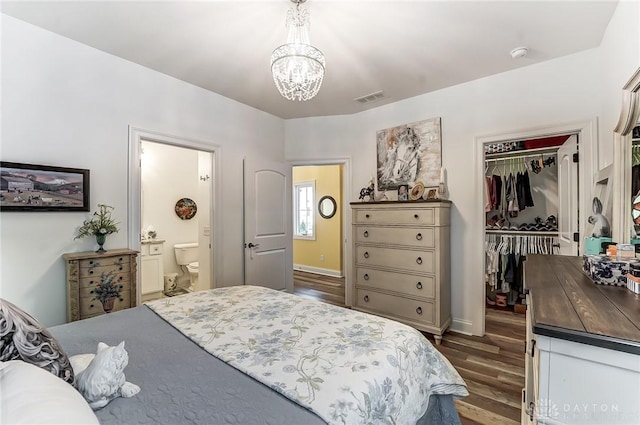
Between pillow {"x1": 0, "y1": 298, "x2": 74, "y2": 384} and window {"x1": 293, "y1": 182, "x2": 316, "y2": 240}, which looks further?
window {"x1": 293, "y1": 182, "x2": 316, "y2": 240}

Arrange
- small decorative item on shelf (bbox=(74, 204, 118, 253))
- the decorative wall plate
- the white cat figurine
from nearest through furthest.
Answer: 1. the white cat figurine
2. small decorative item on shelf (bbox=(74, 204, 118, 253))
3. the decorative wall plate

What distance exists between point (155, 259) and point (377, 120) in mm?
3687

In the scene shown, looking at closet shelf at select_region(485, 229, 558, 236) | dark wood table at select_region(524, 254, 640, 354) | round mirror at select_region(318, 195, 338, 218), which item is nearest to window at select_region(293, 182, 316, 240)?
round mirror at select_region(318, 195, 338, 218)

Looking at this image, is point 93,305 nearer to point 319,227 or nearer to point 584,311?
point 584,311

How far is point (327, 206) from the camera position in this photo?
6074 millimetres

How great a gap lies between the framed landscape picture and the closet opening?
169 inches

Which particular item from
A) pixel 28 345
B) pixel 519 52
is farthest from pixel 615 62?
pixel 28 345

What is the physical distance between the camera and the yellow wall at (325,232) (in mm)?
5891

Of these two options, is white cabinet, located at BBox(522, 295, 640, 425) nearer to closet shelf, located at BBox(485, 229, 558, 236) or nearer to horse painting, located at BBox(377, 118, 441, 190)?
horse painting, located at BBox(377, 118, 441, 190)

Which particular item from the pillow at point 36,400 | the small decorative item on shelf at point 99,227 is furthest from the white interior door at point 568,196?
the small decorative item on shelf at point 99,227

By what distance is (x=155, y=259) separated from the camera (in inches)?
163

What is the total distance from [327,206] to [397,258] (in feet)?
10.4

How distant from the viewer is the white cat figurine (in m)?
0.81

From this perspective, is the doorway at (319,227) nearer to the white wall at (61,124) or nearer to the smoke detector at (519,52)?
the white wall at (61,124)
